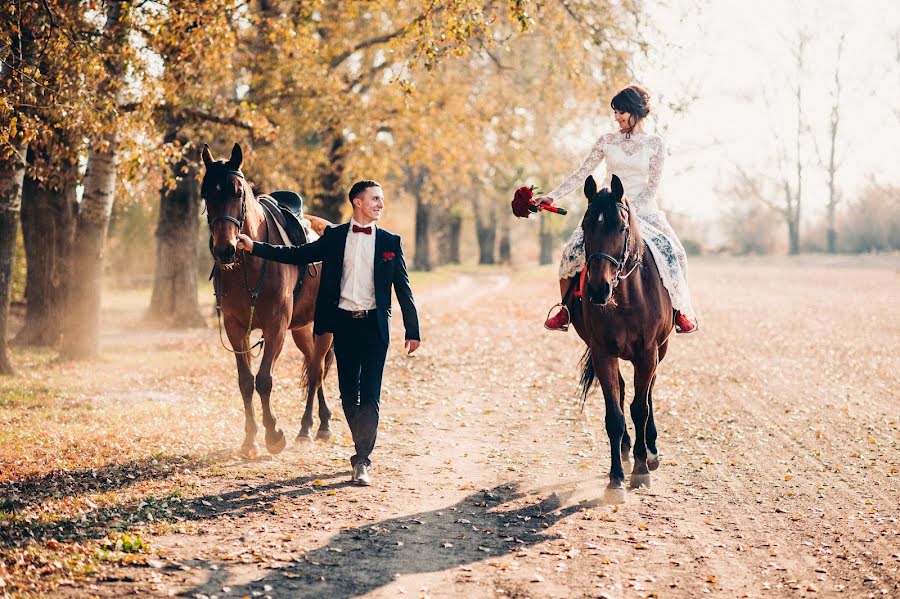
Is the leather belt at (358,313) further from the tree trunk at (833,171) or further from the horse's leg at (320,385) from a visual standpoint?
the tree trunk at (833,171)

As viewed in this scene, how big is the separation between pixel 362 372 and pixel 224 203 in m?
1.77

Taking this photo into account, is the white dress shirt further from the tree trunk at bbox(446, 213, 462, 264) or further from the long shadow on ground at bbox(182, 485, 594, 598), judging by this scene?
the tree trunk at bbox(446, 213, 462, 264)

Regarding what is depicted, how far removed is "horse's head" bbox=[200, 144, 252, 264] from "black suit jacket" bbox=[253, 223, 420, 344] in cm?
69

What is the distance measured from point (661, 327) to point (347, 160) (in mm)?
16099

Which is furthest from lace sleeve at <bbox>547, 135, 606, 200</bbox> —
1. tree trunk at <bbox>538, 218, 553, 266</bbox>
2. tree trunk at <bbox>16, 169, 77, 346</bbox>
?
tree trunk at <bbox>538, 218, 553, 266</bbox>

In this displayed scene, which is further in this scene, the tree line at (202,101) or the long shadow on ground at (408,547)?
the tree line at (202,101)

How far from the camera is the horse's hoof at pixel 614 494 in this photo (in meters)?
7.01

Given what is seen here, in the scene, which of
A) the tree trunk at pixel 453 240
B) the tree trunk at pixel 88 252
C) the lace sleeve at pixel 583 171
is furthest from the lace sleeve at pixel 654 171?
the tree trunk at pixel 453 240

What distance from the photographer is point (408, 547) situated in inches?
230

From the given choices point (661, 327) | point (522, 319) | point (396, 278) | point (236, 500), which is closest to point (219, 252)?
point (396, 278)

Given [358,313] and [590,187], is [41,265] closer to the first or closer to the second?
[358,313]

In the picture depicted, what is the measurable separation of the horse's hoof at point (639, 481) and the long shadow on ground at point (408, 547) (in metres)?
0.69

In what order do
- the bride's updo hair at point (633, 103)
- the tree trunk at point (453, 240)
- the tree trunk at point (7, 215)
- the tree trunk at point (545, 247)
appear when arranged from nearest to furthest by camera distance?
1. the bride's updo hair at point (633, 103)
2. the tree trunk at point (7, 215)
3. the tree trunk at point (545, 247)
4. the tree trunk at point (453, 240)

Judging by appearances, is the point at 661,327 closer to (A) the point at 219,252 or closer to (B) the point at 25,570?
(A) the point at 219,252
